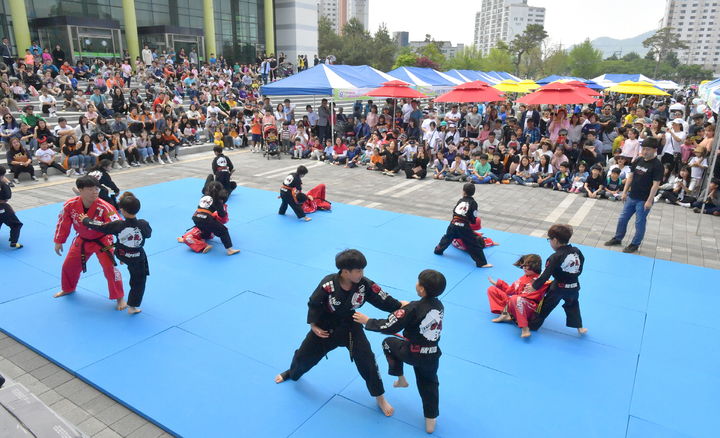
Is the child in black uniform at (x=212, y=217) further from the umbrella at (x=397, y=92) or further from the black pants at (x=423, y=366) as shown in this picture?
the umbrella at (x=397, y=92)

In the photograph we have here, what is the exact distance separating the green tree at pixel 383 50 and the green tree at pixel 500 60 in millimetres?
14718

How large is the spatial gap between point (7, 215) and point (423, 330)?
7.53 m

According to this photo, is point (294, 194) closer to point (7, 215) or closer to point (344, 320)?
point (7, 215)

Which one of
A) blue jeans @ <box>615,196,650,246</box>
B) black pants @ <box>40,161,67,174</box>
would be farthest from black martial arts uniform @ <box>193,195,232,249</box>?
black pants @ <box>40,161,67,174</box>

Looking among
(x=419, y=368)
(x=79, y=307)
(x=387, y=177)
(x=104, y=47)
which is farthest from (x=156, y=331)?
(x=104, y=47)

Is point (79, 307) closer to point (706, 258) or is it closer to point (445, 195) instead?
point (445, 195)

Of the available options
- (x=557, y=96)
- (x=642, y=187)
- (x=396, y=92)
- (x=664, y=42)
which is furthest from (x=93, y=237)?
(x=664, y=42)

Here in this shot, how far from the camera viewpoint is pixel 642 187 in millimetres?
7598

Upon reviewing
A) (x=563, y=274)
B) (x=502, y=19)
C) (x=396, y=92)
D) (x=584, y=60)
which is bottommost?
(x=563, y=274)

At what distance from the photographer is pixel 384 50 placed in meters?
64.6

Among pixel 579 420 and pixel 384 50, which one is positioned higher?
pixel 384 50

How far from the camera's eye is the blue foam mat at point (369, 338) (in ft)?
13.1

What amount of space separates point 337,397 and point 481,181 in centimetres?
971

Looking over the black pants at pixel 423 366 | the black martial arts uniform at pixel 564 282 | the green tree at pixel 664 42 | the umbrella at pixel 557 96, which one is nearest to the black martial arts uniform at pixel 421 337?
the black pants at pixel 423 366
